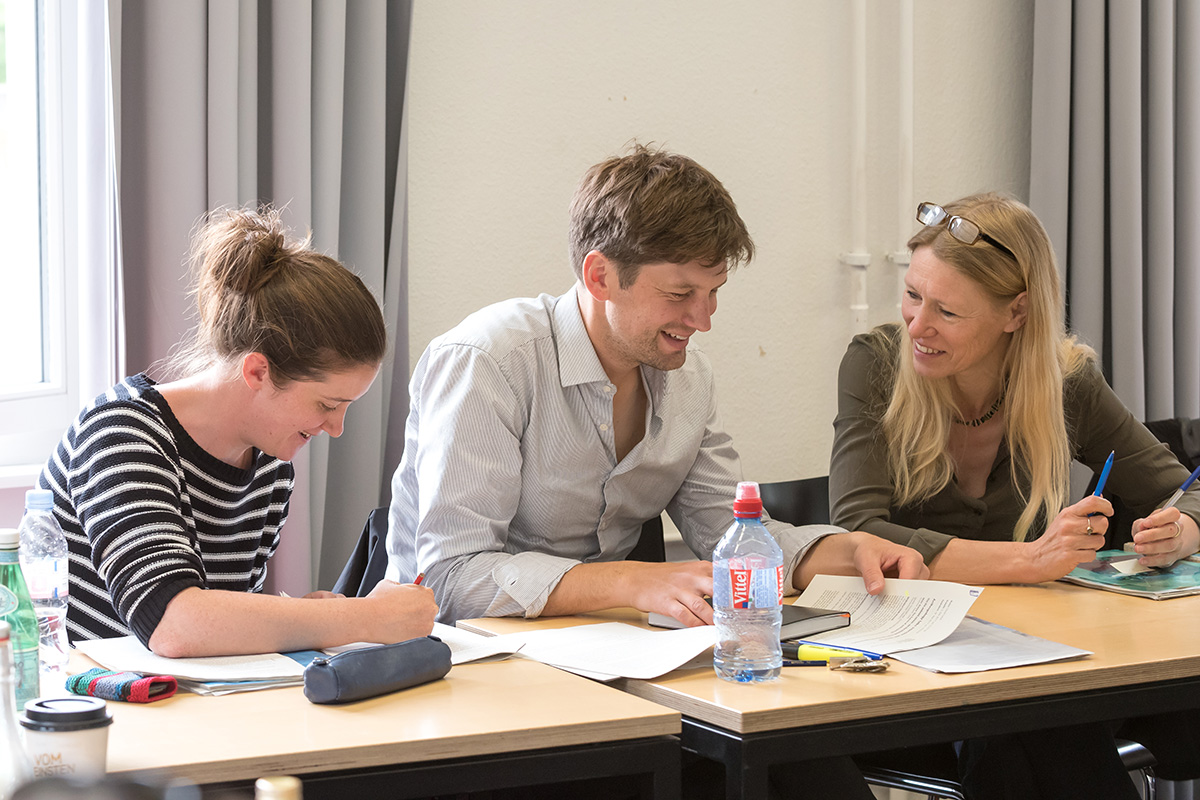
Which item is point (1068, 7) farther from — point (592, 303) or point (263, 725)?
point (263, 725)

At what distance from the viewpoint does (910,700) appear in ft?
4.07

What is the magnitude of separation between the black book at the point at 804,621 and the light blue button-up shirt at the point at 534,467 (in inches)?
6.5

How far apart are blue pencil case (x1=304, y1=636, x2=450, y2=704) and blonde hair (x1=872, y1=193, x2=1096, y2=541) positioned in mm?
1104

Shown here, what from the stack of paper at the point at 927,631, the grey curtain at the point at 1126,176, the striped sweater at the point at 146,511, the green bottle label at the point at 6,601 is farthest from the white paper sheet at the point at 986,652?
the grey curtain at the point at 1126,176

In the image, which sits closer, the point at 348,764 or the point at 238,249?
the point at 348,764

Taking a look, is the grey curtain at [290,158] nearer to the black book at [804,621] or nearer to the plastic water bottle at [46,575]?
the plastic water bottle at [46,575]

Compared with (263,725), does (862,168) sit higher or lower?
higher

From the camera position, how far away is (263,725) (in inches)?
42.9

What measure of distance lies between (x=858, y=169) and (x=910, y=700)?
2131mm

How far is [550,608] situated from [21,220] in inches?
57.9

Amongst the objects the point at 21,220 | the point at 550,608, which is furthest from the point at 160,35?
the point at 550,608

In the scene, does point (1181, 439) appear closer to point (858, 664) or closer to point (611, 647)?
point (858, 664)

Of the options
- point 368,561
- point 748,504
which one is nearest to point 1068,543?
point 748,504

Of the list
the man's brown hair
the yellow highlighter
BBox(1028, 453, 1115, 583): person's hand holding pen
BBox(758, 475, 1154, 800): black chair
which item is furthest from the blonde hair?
the yellow highlighter
